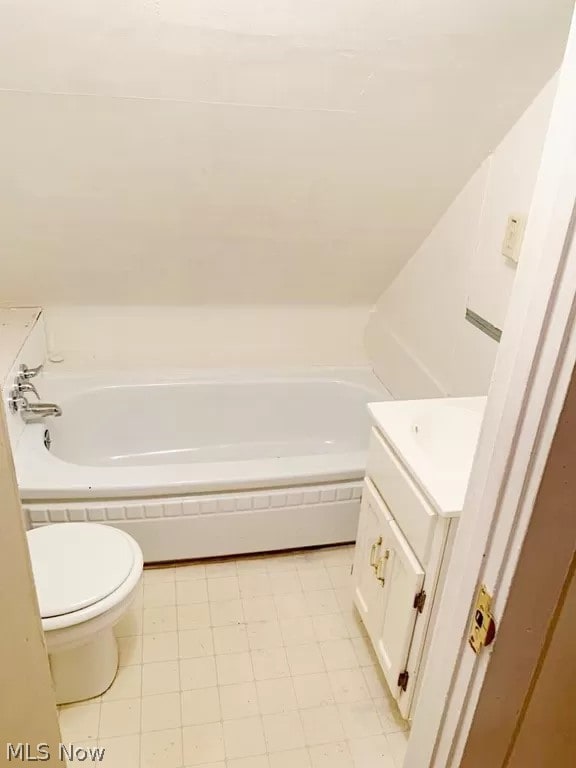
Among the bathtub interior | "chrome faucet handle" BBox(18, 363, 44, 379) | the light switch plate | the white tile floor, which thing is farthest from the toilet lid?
the light switch plate

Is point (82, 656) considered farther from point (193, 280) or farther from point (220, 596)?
point (193, 280)

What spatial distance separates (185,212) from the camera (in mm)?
2043

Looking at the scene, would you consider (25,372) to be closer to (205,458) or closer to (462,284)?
(205,458)

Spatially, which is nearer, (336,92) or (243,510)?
→ (336,92)

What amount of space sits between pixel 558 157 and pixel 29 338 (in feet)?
6.69

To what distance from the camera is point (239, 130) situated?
171cm

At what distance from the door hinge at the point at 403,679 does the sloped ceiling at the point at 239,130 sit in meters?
1.51

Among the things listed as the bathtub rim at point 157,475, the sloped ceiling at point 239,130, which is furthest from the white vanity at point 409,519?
the sloped ceiling at point 239,130

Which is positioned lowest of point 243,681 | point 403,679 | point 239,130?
point 243,681

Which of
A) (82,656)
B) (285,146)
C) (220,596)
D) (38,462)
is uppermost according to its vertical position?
(285,146)

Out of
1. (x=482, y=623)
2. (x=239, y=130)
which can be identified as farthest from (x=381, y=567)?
(x=239, y=130)

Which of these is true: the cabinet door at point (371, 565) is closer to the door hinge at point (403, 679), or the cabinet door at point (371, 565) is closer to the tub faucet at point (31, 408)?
the door hinge at point (403, 679)

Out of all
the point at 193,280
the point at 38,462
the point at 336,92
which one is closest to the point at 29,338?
the point at 38,462

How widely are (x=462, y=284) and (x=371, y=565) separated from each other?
1.02 metres
